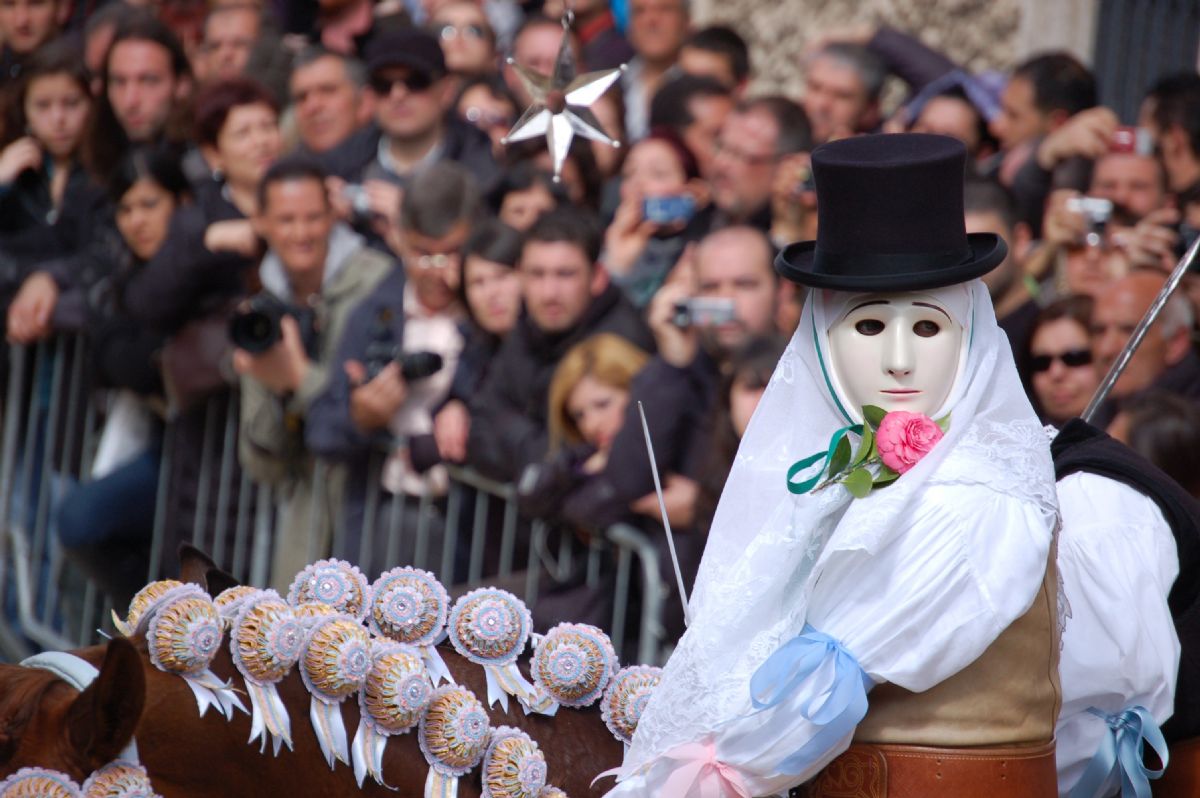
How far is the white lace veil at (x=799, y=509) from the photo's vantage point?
322 cm

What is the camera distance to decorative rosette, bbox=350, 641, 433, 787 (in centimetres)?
A: 332

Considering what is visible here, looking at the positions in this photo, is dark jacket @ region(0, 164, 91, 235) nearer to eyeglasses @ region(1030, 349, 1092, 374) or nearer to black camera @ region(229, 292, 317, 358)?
black camera @ region(229, 292, 317, 358)

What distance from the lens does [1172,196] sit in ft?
22.0

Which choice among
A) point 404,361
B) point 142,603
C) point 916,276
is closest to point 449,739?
point 142,603

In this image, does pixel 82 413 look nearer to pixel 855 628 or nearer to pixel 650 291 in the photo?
pixel 650 291

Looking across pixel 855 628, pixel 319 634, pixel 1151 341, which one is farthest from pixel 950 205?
pixel 1151 341

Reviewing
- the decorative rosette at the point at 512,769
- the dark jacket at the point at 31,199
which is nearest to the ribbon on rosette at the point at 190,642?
the decorative rosette at the point at 512,769

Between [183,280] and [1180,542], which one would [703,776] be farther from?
[183,280]

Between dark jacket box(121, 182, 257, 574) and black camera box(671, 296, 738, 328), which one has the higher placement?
black camera box(671, 296, 738, 328)

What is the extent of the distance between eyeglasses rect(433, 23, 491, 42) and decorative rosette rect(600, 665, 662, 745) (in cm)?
592

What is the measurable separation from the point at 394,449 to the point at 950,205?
3828 mm

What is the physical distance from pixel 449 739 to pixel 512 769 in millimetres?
126

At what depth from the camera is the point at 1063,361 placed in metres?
5.83

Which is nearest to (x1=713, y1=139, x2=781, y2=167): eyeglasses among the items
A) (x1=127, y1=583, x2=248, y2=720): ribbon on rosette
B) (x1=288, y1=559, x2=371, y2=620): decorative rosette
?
(x1=288, y1=559, x2=371, y2=620): decorative rosette
